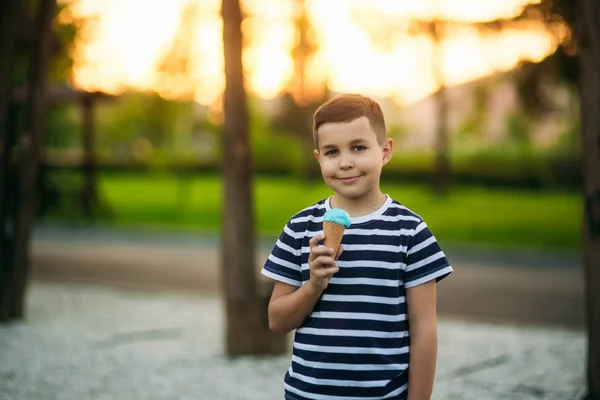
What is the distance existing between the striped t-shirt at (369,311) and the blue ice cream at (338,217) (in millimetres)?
76

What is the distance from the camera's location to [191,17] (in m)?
29.9

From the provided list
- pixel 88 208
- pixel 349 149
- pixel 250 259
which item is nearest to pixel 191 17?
pixel 88 208

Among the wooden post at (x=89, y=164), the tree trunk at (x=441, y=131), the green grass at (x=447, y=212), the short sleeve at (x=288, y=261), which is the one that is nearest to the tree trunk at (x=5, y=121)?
the short sleeve at (x=288, y=261)

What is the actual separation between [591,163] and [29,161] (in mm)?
5241

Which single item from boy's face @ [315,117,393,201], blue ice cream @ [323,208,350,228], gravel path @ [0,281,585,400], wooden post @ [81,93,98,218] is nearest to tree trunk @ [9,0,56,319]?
gravel path @ [0,281,585,400]

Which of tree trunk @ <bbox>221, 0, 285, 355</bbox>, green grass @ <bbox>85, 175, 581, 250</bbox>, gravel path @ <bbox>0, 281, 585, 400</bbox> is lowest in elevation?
green grass @ <bbox>85, 175, 581, 250</bbox>

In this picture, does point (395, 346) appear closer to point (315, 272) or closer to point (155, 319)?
point (315, 272)

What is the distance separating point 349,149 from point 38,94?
20.0 ft

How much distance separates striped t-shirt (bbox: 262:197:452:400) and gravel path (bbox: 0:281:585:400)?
3097 mm

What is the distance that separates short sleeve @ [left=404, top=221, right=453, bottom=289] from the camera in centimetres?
225

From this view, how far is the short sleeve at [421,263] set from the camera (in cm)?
225

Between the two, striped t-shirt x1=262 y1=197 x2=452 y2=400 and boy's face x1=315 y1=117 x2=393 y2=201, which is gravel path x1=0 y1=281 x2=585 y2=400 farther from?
boy's face x1=315 y1=117 x2=393 y2=201

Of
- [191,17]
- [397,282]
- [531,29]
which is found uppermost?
[191,17]

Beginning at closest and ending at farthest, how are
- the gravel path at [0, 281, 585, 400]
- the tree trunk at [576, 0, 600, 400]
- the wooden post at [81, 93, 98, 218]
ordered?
the tree trunk at [576, 0, 600, 400], the gravel path at [0, 281, 585, 400], the wooden post at [81, 93, 98, 218]
